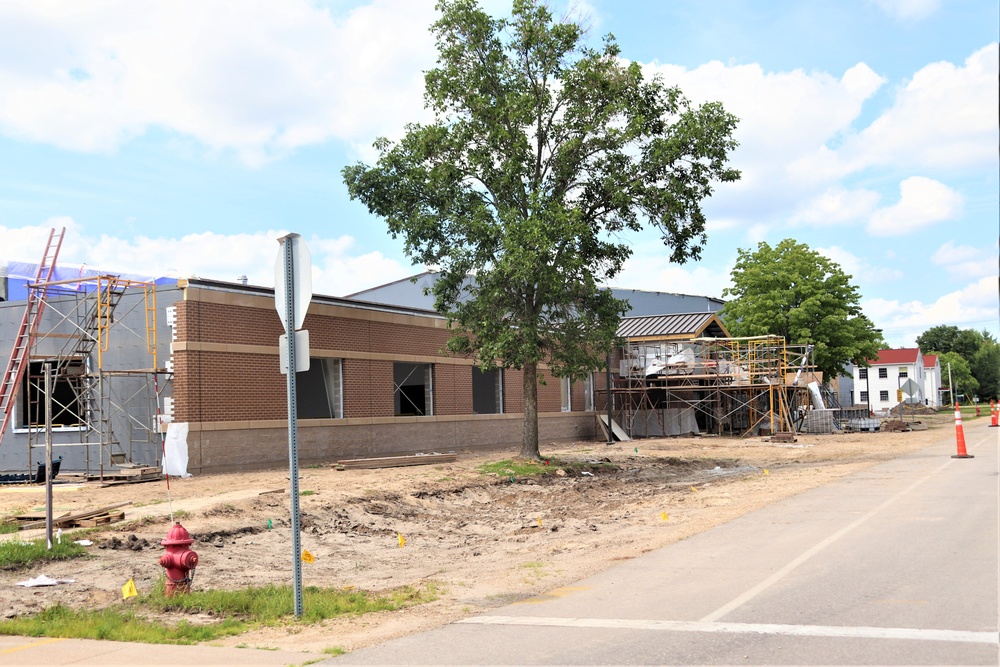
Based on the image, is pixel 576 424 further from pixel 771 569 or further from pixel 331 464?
pixel 771 569

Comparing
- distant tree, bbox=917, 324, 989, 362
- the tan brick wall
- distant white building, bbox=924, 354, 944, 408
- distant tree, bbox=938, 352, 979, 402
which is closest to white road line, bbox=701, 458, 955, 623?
the tan brick wall

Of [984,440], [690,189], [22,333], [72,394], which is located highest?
[690,189]

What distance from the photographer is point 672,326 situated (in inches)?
1855

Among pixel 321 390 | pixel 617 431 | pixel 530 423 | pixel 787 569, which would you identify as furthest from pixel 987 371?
pixel 787 569

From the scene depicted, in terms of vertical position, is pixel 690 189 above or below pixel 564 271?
above

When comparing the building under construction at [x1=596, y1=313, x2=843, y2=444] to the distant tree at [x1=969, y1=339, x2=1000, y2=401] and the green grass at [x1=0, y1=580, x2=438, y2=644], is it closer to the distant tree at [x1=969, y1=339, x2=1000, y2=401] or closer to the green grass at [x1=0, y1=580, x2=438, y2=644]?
the green grass at [x1=0, y1=580, x2=438, y2=644]

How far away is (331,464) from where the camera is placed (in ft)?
82.1

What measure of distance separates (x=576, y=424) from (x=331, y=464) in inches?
648

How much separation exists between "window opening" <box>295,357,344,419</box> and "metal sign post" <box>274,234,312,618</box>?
17.5 meters

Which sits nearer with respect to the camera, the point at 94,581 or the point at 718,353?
the point at 94,581

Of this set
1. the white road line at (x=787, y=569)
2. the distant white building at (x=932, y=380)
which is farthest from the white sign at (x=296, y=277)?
the distant white building at (x=932, y=380)

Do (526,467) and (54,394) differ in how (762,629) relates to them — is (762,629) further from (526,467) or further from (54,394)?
(54,394)

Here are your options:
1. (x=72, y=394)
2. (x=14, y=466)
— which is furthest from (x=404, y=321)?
(x=14, y=466)

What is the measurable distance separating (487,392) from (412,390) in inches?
191
